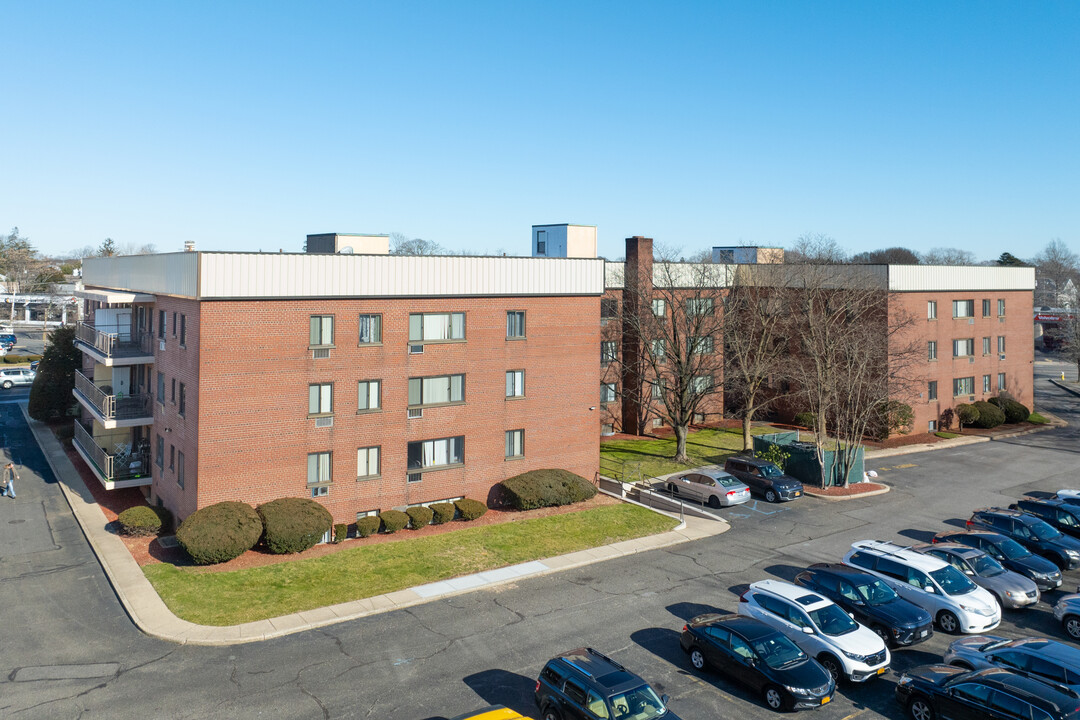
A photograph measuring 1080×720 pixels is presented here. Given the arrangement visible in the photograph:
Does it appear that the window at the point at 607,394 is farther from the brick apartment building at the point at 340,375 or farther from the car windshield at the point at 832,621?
the car windshield at the point at 832,621

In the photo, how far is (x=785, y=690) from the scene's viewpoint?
58.4 ft

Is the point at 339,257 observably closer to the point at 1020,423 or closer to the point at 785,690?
the point at 785,690

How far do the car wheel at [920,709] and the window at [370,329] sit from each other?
21.7m

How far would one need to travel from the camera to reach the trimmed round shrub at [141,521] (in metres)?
29.1

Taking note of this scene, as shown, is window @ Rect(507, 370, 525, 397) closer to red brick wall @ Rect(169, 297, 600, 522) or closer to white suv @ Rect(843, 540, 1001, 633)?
red brick wall @ Rect(169, 297, 600, 522)

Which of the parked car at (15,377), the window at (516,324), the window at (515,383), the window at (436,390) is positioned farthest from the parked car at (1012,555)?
the parked car at (15,377)

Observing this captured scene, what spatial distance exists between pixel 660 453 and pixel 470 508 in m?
16.9

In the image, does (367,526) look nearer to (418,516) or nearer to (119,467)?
(418,516)

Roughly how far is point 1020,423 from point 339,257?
172 feet

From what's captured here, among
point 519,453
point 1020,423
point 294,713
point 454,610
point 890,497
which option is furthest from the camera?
point 1020,423

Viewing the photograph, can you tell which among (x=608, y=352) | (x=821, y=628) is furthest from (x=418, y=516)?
(x=608, y=352)

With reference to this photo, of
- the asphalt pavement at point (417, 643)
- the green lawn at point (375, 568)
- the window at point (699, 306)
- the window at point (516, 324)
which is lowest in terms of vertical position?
the asphalt pavement at point (417, 643)

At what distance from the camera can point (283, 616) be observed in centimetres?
2311

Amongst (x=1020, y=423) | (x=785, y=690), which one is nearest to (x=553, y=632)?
(x=785, y=690)
